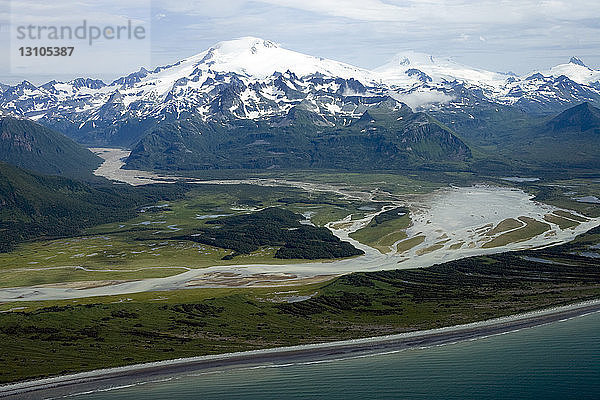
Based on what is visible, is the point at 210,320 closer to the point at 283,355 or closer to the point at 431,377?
the point at 283,355

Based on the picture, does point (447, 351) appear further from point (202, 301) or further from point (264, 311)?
point (202, 301)

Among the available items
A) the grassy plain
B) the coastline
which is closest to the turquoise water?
the coastline

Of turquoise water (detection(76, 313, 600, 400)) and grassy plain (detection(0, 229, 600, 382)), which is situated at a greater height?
turquoise water (detection(76, 313, 600, 400))

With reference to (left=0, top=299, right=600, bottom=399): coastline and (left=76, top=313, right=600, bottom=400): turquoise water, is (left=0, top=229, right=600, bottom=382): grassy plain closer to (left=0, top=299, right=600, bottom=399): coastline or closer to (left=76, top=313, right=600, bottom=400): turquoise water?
(left=0, top=299, right=600, bottom=399): coastline

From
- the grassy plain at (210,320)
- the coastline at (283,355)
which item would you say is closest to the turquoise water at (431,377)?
the coastline at (283,355)

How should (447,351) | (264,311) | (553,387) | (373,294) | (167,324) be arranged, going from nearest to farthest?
(553,387) < (447,351) < (167,324) < (264,311) < (373,294)

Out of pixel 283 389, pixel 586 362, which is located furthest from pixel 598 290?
pixel 283 389
